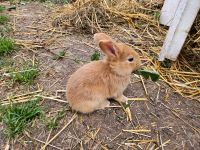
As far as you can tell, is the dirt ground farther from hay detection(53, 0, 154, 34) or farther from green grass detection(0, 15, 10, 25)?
green grass detection(0, 15, 10, 25)

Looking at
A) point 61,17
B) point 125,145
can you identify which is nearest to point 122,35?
point 61,17

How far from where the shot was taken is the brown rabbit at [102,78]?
3125mm

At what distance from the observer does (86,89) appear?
123 inches

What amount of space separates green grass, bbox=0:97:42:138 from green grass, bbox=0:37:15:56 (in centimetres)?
103

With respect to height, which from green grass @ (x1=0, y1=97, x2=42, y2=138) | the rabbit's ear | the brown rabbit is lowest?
green grass @ (x1=0, y1=97, x2=42, y2=138)

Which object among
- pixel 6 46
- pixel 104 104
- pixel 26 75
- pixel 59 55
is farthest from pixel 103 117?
pixel 6 46

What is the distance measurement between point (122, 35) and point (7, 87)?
6.10 feet

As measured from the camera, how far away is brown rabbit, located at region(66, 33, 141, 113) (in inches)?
123

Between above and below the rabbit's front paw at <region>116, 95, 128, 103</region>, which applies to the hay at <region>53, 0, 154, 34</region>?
above

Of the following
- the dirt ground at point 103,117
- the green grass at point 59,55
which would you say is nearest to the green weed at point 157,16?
the dirt ground at point 103,117

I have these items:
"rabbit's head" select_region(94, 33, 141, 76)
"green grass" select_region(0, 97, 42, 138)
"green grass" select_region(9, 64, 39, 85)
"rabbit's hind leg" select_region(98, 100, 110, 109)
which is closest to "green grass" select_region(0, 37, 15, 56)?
"green grass" select_region(9, 64, 39, 85)

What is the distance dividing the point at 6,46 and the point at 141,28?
1.96 metres

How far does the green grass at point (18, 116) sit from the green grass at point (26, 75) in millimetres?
387

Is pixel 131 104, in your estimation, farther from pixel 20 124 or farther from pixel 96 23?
pixel 96 23
